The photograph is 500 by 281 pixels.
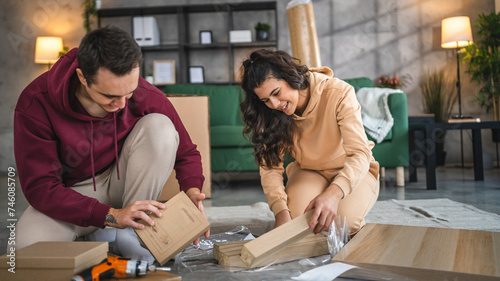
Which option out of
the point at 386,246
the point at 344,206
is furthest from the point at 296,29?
the point at 386,246

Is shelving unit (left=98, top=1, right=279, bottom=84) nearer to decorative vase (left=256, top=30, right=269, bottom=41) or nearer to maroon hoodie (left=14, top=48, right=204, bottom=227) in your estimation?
decorative vase (left=256, top=30, right=269, bottom=41)

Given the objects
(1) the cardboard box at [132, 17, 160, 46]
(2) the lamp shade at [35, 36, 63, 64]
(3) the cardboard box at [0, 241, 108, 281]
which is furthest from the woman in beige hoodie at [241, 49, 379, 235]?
(2) the lamp shade at [35, 36, 63, 64]

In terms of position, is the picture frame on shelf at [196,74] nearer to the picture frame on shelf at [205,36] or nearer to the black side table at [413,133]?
the picture frame on shelf at [205,36]

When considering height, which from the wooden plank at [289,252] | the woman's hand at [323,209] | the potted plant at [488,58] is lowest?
the wooden plank at [289,252]

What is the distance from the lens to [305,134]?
153 centimetres

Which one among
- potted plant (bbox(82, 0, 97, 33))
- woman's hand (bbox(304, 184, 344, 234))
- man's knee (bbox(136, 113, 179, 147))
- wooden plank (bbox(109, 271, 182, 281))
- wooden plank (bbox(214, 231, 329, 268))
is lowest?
wooden plank (bbox(214, 231, 329, 268))

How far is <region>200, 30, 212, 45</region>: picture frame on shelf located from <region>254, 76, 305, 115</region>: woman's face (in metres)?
3.92

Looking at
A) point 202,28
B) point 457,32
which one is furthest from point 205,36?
point 457,32

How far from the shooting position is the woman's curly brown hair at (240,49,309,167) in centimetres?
130

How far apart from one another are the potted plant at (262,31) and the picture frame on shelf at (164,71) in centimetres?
112

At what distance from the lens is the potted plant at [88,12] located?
5121 millimetres

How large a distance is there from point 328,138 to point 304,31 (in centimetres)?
189

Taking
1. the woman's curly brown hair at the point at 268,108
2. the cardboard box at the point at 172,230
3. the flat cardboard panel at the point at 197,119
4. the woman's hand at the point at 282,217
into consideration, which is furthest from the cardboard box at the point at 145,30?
the cardboard box at the point at 172,230

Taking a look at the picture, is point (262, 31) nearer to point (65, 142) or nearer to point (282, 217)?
point (282, 217)
